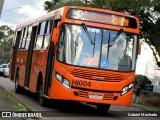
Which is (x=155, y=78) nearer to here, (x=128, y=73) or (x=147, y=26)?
(x=147, y=26)

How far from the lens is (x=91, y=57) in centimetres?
1454

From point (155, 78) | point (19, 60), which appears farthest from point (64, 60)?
point (155, 78)

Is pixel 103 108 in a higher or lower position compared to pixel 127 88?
lower

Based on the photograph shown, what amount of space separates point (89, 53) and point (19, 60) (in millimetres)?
8018

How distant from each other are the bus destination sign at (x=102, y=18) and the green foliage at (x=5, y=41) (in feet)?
322

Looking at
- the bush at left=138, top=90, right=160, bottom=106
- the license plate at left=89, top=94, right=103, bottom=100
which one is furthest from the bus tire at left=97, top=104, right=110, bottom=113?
the bush at left=138, top=90, right=160, bottom=106

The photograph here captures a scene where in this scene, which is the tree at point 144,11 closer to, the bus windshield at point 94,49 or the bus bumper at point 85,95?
the bus windshield at point 94,49

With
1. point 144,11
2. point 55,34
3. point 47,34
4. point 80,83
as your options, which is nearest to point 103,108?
point 80,83

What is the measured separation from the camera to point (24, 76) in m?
19.9

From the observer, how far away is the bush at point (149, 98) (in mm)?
29536

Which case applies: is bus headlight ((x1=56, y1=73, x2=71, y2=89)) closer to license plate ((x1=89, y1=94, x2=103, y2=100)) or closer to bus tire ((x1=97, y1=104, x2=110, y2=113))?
license plate ((x1=89, y1=94, x2=103, y2=100))

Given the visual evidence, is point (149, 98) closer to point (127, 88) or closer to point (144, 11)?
point (144, 11)

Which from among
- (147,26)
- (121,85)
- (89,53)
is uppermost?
(147,26)

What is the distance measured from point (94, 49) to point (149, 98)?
54.8 feet
